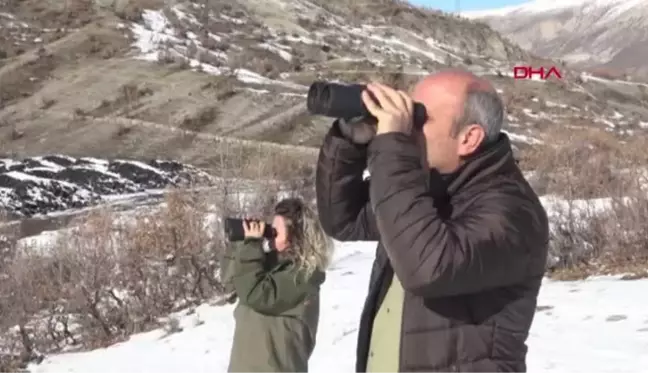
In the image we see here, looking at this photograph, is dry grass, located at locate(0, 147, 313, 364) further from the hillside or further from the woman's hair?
the woman's hair

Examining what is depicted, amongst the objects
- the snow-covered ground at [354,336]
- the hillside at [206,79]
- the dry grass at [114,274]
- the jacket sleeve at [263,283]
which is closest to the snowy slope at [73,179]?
the hillside at [206,79]

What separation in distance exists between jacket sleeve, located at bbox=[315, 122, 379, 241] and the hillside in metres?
15.5

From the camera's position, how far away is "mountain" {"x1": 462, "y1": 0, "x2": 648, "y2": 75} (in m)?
122

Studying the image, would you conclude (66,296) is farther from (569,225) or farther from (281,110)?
(281,110)

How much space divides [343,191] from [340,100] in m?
0.46

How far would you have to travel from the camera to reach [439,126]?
7.87ft

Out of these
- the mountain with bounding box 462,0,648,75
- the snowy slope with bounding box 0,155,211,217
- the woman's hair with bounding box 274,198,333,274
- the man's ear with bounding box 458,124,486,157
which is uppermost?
the man's ear with bounding box 458,124,486,157

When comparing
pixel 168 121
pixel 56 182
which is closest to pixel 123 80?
pixel 168 121

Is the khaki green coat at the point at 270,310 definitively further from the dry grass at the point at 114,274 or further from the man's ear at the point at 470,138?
the dry grass at the point at 114,274

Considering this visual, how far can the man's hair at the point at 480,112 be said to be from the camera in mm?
2398

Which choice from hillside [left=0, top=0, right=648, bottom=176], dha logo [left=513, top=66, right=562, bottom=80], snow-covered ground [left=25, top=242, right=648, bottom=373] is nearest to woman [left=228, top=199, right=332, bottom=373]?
snow-covered ground [left=25, top=242, right=648, bottom=373]

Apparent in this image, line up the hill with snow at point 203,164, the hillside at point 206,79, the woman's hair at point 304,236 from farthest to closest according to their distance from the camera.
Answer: the hillside at point 206,79 → the hill with snow at point 203,164 → the woman's hair at point 304,236

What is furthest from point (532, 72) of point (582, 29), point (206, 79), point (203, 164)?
point (582, 29)

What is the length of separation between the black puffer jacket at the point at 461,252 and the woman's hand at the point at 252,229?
1681mm
